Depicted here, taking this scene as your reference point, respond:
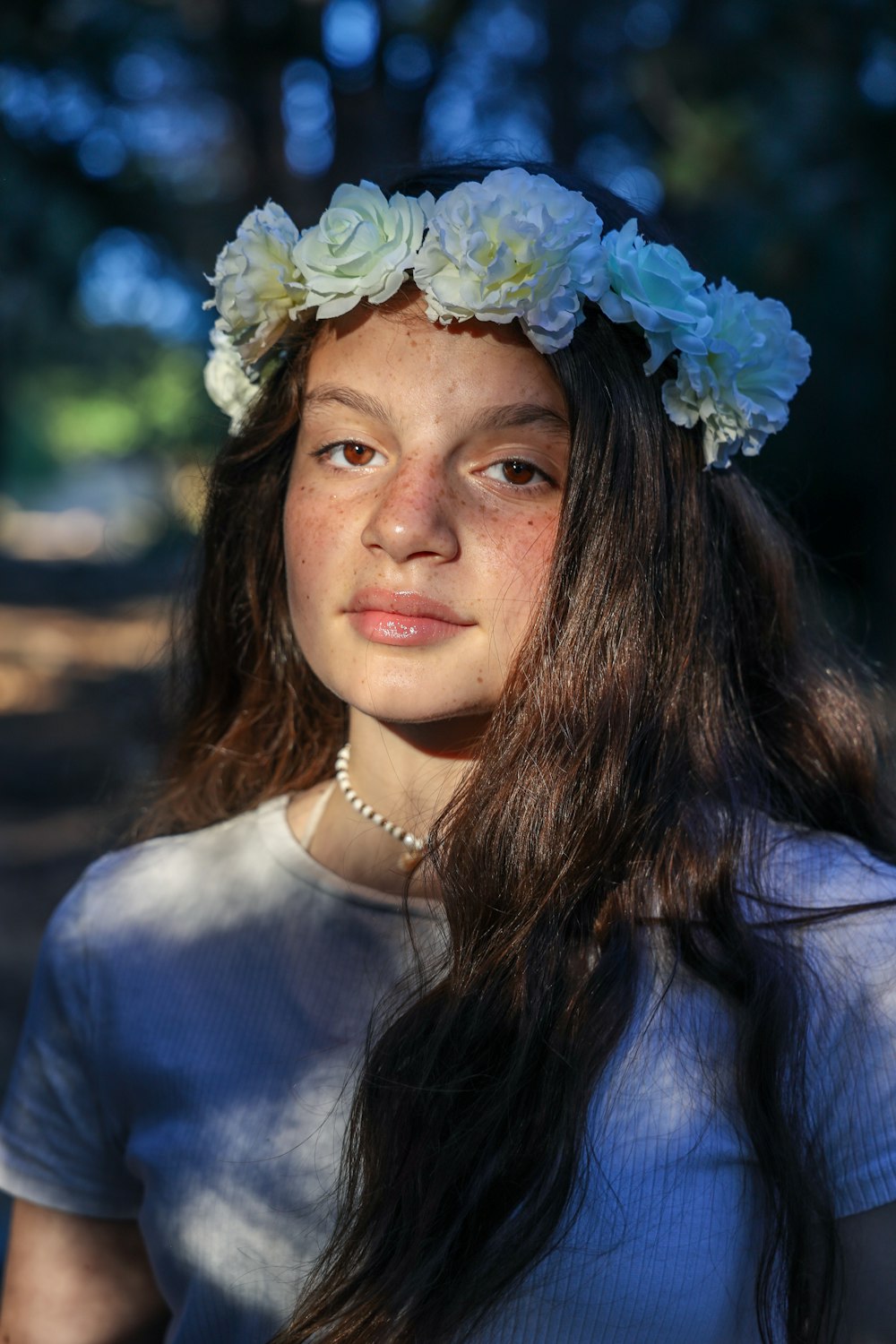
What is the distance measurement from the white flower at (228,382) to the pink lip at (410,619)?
0.54 meters

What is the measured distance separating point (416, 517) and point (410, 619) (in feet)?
0.41

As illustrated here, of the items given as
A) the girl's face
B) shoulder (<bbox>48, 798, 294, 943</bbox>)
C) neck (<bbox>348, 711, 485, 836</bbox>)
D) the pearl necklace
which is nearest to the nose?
the girl's face

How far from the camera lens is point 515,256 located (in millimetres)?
1483

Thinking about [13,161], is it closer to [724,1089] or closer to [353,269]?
[353,269]

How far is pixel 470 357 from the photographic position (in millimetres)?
1557

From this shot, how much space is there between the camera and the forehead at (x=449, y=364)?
1.55 meters

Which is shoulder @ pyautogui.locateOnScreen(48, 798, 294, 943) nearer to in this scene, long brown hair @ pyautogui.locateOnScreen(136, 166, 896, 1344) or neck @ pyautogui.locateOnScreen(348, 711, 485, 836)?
neck @ pyautogui.locateOnScreen(348, 711, 485, 836)

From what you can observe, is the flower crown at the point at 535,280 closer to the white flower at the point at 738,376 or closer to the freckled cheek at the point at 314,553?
the white flower at the point at 738,376

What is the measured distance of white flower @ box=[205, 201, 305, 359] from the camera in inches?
66.5

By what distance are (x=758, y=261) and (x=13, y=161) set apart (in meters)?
3.49

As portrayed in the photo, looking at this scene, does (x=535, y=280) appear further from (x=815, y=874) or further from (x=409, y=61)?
(x=409, y=61)

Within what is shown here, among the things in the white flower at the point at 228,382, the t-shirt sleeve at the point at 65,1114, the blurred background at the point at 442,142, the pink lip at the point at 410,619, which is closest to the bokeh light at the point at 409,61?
the blurred background at the point at 442,142

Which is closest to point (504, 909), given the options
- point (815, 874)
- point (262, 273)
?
point (815, 874)

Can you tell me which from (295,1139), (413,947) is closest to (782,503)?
(413,947)
